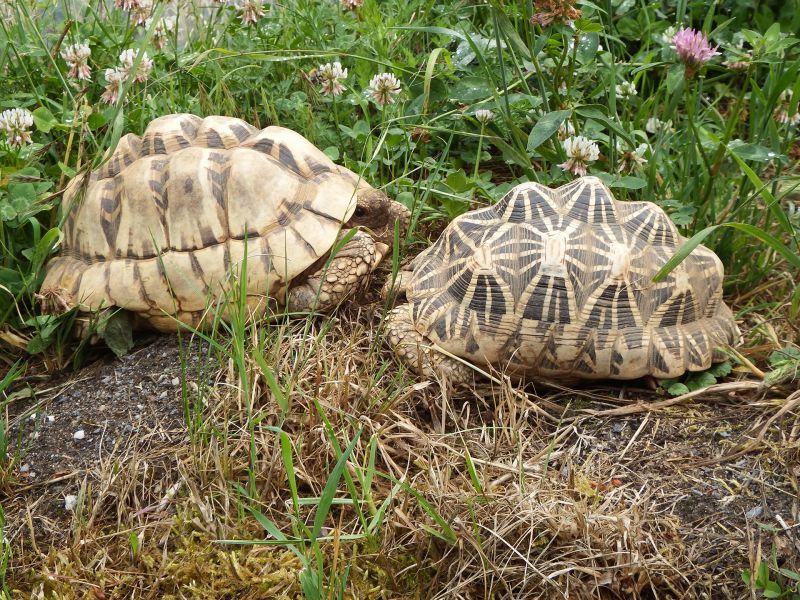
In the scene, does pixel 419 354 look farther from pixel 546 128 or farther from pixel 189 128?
pixel 189 128

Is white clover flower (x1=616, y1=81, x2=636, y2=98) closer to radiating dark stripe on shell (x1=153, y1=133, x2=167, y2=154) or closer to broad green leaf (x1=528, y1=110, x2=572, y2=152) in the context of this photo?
broad green leaf (x1=528, y1=110, x2=572, y2=152)

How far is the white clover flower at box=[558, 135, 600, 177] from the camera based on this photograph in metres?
3.19

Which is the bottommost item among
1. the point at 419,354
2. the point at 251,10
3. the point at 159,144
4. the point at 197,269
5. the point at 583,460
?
the point at 583,460

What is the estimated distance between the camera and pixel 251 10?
386 centimetres

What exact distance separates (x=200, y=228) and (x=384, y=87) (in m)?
0.96

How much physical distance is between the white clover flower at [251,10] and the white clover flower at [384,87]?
2.30 feet

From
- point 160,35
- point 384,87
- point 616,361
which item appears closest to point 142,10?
point 160,35

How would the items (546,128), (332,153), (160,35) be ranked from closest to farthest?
(546,128) < (332,153) < (160,35)

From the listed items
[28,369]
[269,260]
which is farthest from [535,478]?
[28,369]

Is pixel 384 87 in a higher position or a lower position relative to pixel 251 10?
lower

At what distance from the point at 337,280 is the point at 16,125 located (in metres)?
1.34

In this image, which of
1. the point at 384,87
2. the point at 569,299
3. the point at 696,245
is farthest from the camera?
the point at 384,87

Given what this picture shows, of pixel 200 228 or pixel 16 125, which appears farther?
pixel 16 125

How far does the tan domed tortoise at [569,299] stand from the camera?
278 cm
